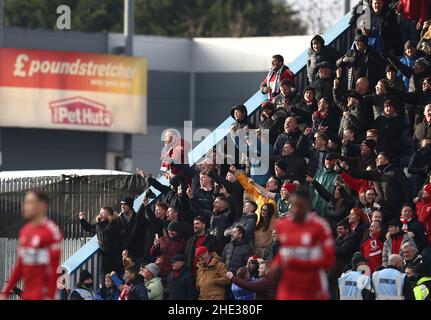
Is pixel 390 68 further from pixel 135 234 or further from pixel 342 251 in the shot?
pixel 135 234

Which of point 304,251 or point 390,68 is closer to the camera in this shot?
point 304,251

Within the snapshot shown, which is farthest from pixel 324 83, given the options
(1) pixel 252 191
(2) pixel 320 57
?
(1) pixel 252 191

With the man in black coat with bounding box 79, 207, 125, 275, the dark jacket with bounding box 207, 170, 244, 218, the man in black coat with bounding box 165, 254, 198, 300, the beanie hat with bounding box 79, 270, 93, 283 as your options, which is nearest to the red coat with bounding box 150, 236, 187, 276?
the man in black coat with bounding box 165, 254, 198, 300

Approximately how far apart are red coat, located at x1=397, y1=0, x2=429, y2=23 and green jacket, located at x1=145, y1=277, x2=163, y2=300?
233 inches

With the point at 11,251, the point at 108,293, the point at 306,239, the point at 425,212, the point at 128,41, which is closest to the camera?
the point at 306,239

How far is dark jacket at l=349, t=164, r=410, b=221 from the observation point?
20.3m

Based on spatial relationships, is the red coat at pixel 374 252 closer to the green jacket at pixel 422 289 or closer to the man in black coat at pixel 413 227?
the man in black coat at pixel 413 227

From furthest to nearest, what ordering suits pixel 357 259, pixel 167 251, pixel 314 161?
pixel 167 251, pixel 314 161, pixel 357 259

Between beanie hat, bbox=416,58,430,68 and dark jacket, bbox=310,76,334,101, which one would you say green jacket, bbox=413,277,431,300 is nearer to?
beanie hat, bbox=416,58,430,68

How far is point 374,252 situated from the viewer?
19594mm

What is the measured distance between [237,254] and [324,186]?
162 centimetres

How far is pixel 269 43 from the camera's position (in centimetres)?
4962

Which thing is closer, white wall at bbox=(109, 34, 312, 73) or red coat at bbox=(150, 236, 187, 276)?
red coat at bbox=(150, 236, 187, 276)

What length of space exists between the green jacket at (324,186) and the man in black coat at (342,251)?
1.11 meters
